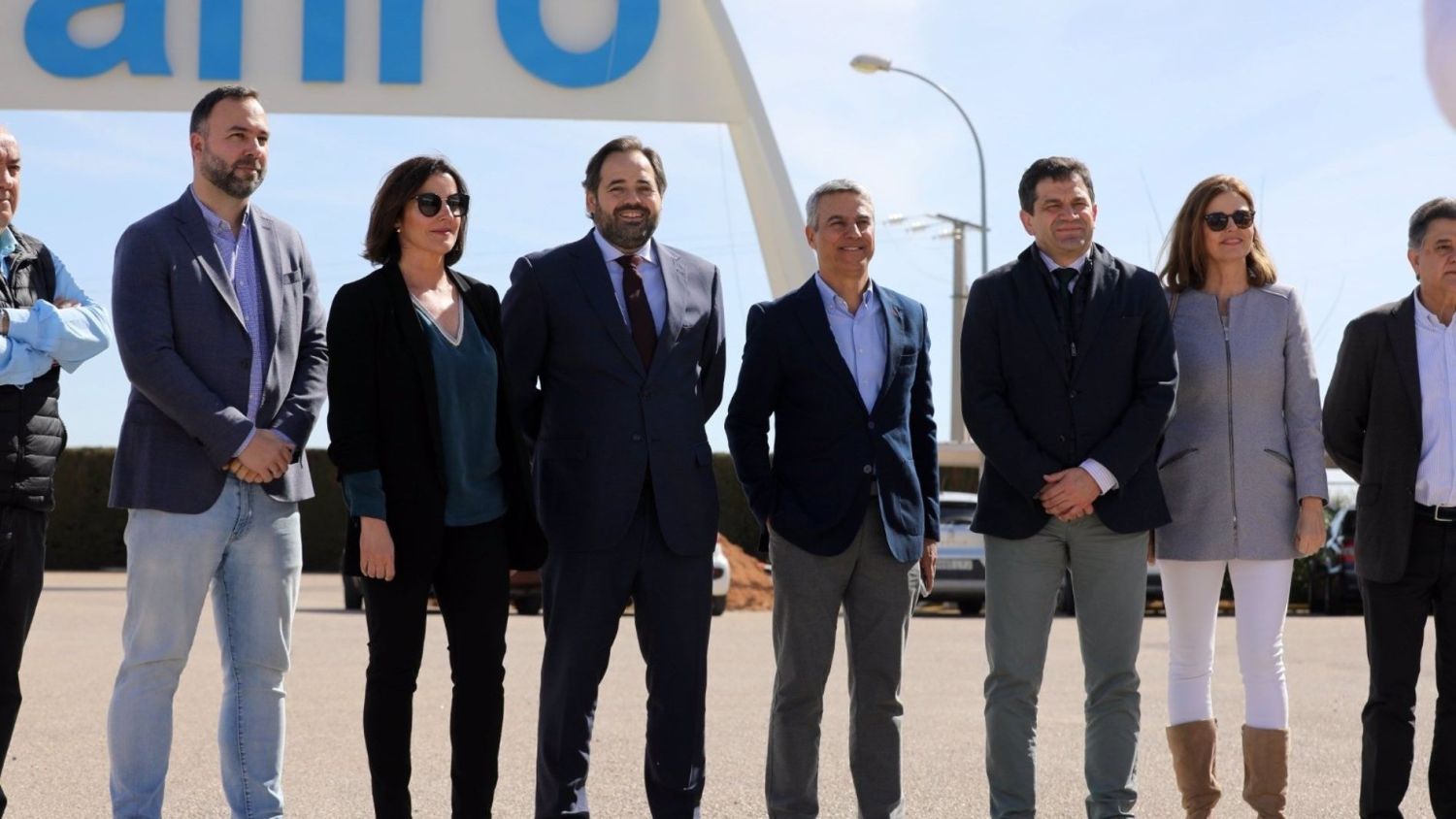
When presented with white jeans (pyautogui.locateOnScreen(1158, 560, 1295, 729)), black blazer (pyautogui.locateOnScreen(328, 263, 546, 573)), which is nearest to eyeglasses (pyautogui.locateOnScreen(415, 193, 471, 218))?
black blazer (pyautogui.locateOnScreen(328, 263, 546, 573))

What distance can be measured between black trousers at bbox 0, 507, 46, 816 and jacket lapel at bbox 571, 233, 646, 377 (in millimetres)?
1806

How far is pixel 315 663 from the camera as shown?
11891 millimetres

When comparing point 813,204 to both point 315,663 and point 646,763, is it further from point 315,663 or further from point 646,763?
point 315,663

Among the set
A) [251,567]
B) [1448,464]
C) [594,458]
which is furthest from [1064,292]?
[251,567]

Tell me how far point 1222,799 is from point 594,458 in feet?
9.83

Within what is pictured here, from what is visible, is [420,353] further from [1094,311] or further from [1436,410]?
[1436,410]

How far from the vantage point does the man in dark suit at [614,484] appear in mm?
4895

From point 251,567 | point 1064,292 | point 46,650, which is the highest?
point 1064,292

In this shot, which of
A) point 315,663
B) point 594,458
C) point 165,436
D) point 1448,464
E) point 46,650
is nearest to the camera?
point 165,436

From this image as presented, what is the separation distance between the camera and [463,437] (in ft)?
16.0

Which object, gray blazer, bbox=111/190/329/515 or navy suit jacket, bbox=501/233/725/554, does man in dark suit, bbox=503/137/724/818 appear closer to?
navy suit jacket, bbox=501/233/725/554

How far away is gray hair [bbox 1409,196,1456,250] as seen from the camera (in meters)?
5.43

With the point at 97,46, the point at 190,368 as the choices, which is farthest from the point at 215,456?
the point at 97,46

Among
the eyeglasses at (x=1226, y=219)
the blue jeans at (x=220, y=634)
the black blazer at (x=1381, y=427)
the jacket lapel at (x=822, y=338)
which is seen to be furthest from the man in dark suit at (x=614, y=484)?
the black blazer at (x=1381, y=427)
